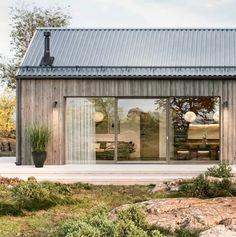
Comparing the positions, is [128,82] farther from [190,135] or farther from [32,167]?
[32,167]

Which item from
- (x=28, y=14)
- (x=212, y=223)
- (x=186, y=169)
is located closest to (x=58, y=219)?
(x=212, y=223)

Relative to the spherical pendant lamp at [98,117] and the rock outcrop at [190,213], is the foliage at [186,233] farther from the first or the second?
the spherical pendant lamp at [98,117]

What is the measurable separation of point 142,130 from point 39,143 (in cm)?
308

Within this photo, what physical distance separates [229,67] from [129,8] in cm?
1074

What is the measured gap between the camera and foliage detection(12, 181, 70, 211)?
33.1ft

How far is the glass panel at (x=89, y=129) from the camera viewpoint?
688 inches

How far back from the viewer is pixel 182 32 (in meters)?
19.6

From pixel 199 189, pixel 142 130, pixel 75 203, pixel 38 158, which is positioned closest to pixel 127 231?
pixel 75 203

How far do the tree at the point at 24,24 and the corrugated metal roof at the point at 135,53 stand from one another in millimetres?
13062

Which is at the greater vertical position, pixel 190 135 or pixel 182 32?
pixel 182 32

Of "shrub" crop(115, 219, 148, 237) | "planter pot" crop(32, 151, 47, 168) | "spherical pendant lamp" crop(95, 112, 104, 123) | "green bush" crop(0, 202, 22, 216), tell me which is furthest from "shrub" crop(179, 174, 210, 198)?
"spherical pendant lamp" crop(95, 112, 104, 123)

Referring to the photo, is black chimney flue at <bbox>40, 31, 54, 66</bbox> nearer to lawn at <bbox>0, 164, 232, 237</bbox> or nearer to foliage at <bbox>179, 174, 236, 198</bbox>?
lawn at <bbox>0, 164, 232, 237</bbox>

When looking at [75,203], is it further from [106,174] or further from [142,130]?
[142,130]

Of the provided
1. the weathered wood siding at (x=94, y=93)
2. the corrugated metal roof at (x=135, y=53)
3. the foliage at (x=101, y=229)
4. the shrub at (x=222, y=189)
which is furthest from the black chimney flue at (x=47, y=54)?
the foliage at (x=101, y=229)
